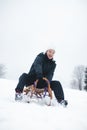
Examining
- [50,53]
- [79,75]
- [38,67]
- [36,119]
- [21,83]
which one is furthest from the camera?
[79,75]

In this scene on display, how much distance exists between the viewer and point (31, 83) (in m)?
Answer: 7.11

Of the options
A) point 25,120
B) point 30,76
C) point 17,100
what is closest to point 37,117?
point 25,120

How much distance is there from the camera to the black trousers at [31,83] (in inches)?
264

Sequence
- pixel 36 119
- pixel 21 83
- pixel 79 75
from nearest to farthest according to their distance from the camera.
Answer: pixel 36 119 < pixel 21 83 < pixel 79 75

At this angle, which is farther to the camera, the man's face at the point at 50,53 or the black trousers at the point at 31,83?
the man's face at the point at 50,53

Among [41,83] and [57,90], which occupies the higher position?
[41,83]

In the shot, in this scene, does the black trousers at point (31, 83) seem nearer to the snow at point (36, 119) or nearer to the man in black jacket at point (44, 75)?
the man in black jacket at point (44, 75)

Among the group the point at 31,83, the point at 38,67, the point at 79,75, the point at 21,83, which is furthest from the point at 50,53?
the point at 79,75

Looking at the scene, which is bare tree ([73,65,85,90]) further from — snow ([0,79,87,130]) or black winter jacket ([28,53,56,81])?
snow ([0,79,87,130])

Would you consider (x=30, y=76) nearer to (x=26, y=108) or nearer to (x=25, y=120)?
(x=26, y=108)

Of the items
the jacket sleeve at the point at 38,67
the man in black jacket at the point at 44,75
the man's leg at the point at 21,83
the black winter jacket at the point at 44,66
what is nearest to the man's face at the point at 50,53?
the man in black jacket at the point at 44,75

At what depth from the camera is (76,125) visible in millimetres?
4648

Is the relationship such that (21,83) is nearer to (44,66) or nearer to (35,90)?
(35,90)

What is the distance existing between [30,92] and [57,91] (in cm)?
82
